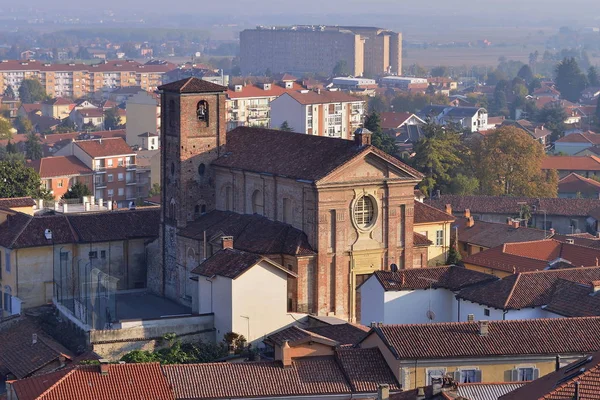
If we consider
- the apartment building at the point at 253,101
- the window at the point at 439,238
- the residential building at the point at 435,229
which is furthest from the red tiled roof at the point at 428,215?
the apartment building at the point at 253,101

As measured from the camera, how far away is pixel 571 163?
3438 inches

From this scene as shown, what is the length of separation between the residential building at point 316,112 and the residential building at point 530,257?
58.2m

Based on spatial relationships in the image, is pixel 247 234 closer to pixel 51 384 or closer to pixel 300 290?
pixel 300 290

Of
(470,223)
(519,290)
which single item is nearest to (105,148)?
(470,223)

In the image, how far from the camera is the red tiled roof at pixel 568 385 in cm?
2653

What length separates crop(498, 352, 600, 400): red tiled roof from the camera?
26531 mm

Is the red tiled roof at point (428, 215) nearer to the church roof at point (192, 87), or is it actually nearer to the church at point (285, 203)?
the church at point (285, 203)

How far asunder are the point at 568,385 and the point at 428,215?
2622 centimetres

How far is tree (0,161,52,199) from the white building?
22.8m

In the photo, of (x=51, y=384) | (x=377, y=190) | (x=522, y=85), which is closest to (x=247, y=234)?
(x=377, y=190)

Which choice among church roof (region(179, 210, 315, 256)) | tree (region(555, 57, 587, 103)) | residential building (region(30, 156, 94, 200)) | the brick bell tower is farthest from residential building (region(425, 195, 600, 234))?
tree (region(555, 57, 587, 103))

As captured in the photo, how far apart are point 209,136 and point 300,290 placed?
25.5 ft

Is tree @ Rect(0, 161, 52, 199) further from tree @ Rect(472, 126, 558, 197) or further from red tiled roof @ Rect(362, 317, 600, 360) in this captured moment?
red tiled roof @ Rect(362, 317, 600, 360)

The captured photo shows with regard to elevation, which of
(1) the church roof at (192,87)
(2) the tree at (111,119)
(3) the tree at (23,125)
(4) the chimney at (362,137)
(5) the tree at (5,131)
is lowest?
(3) the tree at (23,125)
